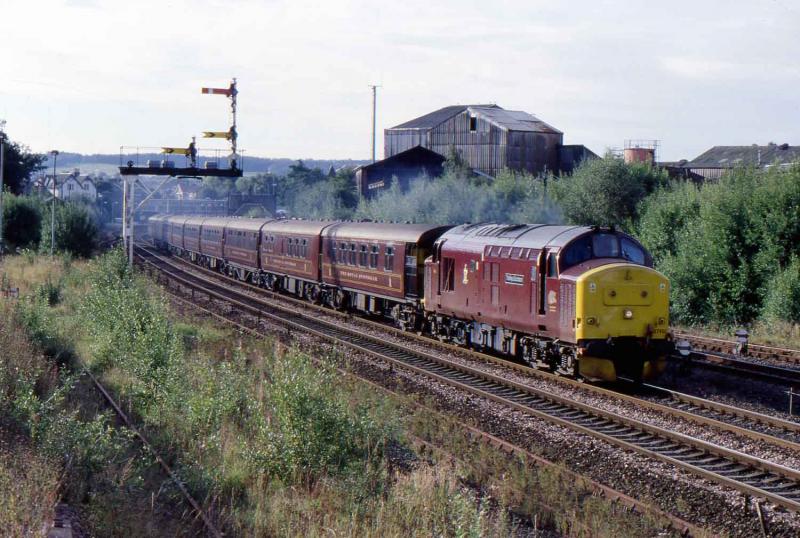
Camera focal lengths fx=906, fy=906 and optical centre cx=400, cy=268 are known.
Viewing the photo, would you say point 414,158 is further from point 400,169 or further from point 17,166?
point 17,166

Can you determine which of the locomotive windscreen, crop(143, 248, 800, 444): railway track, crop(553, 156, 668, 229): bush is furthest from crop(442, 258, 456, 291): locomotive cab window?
crop(553, 156, 668, 229): bush

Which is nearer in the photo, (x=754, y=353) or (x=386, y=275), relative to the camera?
(x=754, y=353)

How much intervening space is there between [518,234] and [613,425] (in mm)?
6067

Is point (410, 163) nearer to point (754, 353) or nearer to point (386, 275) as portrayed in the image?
point (386, 275)

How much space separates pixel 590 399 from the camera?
1627cm

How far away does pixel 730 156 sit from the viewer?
70.4 m

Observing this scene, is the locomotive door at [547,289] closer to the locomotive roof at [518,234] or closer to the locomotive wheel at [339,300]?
the locomotive roof at [518,234]

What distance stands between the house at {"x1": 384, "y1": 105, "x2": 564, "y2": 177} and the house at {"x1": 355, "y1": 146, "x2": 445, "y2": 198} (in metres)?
3.01

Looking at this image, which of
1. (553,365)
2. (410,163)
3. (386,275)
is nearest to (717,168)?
(410,163)

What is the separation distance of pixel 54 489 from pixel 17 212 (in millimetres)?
50312

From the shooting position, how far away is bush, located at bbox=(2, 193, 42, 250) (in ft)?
177

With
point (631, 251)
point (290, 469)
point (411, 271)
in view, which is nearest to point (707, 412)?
point (631, 251)

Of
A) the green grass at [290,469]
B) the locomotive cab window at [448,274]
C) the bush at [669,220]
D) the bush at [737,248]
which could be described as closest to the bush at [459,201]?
the bush at [669,220]

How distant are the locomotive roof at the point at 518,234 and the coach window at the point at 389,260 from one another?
3.61 m
